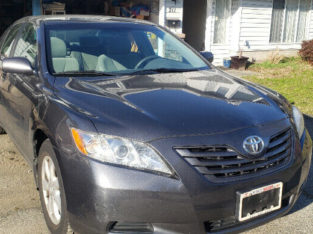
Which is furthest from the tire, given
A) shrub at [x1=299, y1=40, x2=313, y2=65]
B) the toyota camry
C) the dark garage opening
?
shrub at [x1=299, y1=40, x2=313, y2=65]

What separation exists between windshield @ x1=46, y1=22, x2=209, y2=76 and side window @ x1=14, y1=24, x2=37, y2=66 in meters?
0.18

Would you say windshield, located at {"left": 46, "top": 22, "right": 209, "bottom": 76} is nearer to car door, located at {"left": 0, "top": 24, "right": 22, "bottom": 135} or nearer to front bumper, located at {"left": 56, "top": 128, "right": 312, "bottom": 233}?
car door, located at {"left": 0, "top": 24, "right": 22, "bottom": 135}

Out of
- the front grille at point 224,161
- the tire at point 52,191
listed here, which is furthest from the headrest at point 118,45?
the front grille at point 224,161

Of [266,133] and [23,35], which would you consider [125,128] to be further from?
[23,35]

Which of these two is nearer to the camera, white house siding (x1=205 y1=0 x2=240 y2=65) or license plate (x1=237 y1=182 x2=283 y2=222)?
license plate (x1=237 y1=182 x2=283 y2=222)

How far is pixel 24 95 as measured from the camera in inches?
127

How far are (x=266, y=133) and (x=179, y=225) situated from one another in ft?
2.74

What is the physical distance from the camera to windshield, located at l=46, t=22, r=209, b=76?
3318mm

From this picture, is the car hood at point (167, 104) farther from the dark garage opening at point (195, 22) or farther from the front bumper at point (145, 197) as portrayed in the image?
the dark garage opening at point (195, 22)

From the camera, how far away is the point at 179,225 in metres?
2.13

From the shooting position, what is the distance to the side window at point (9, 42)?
169 inches

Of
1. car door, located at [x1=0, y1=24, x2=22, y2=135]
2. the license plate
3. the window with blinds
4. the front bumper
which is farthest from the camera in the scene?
the window with blinds

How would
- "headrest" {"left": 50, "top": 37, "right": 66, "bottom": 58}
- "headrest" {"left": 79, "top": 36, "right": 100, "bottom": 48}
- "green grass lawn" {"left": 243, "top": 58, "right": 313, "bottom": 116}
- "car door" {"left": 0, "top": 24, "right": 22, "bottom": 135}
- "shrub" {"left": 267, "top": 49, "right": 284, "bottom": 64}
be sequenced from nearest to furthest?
1. "headrest" {"left": 50, "top": 37, "right": 66, "bottom": 58}
2. "headrest" {"left": 79, "top": 36, "right": 100, "bottom": 48}
3. "car door" {"left": 0, "top": 24, "right": 22, "bottom": 135}
4. "green grass lawn" {"left": 243, "top": 58, "right": 313, "bottom": 116}
5. "shrub" {"left": 267, "top": 49, "right": 284, "bottom": 64}

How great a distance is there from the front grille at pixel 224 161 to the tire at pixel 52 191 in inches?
31.4
